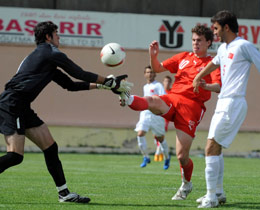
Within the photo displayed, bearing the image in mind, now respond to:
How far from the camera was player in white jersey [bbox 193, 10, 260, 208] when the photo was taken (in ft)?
23.2

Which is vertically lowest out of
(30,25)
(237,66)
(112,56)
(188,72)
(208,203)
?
(208,203)

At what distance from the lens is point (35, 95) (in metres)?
7.62

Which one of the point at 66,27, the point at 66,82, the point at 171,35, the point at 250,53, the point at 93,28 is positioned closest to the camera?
the point at 250,53

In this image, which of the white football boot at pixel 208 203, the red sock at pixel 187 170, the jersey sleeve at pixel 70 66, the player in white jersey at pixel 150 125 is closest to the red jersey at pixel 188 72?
the red sock at pixel 187 170

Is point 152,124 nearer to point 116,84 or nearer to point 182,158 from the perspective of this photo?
point 182,158

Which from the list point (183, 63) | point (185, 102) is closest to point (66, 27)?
point (183, 63)

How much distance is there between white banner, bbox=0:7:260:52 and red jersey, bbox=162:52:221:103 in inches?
522

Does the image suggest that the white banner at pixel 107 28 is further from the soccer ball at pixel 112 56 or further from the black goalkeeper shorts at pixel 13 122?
the black goalkeeper shorts at pixel 13 122

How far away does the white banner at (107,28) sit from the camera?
2166 centimetres

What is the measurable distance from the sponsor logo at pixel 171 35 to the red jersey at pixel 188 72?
533 inches

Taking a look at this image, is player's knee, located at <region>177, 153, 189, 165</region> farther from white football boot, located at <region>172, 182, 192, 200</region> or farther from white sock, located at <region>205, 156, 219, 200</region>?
→ white sock, located at <region>205, 156, 219, 200</region>

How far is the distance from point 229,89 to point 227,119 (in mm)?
341

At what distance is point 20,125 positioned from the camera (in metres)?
7.41

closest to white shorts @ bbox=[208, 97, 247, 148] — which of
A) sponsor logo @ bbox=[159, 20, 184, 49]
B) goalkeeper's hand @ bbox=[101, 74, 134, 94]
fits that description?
goalkeeper's hand @ bbox=[101, 74, 134, 94]
